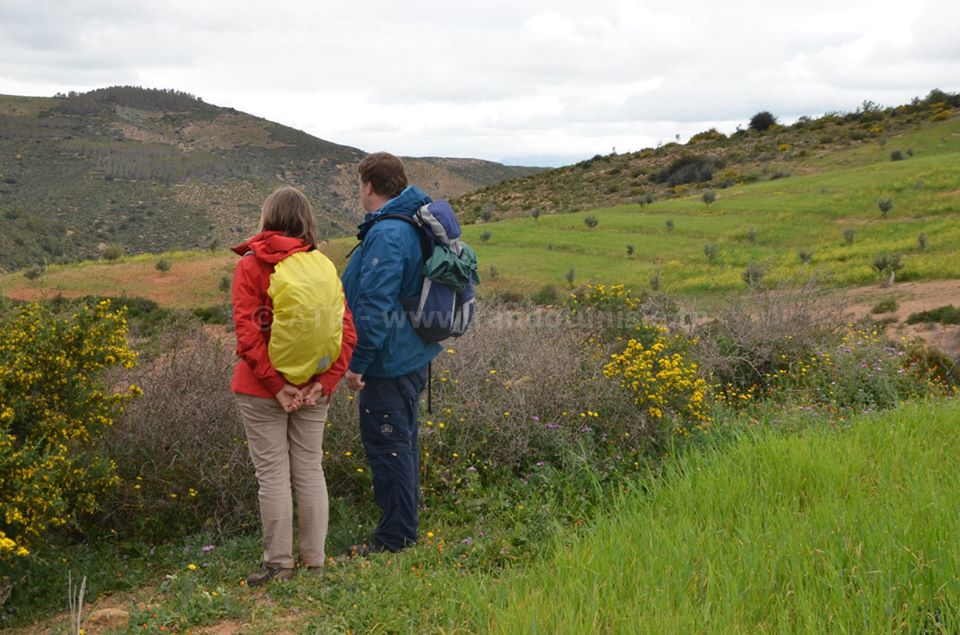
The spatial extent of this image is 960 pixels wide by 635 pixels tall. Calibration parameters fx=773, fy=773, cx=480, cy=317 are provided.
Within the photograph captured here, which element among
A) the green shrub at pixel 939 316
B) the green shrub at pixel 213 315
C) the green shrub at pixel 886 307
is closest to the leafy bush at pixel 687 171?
the green shrub at pixel 886 307

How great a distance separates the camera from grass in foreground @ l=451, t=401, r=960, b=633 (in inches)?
99.6

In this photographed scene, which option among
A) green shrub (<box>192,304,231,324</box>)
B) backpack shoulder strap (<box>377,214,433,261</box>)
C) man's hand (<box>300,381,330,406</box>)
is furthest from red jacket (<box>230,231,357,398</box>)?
green shrub (<box>192,304,231,324</box>)

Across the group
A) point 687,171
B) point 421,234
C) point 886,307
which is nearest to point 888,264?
point 886,307

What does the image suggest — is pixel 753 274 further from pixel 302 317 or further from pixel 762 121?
pixel 762 121

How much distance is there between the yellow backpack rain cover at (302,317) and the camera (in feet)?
11.1

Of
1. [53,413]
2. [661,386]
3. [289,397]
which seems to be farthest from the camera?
[661,386]

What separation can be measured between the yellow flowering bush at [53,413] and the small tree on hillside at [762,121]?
54841 millimetres

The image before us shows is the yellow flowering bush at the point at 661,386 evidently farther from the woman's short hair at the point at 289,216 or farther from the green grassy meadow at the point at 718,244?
the green grassy meadow at the point at 718,244

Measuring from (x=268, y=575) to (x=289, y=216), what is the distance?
166cm

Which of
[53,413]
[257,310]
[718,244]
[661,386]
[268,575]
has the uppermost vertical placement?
[257,310]

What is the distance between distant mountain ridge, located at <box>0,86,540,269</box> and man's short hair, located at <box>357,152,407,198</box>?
29042 millimetres

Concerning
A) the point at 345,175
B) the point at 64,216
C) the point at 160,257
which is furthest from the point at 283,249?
the point at 345,175

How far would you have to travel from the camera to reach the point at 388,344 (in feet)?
→ 12.4

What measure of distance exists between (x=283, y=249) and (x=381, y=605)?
1565mm
